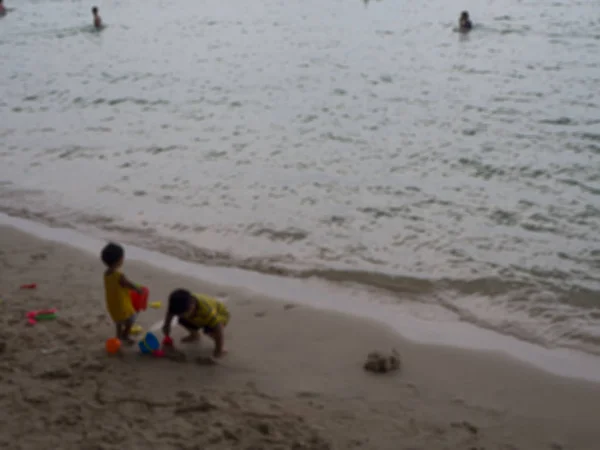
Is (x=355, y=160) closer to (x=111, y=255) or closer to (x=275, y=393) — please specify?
(x=111, y=255)

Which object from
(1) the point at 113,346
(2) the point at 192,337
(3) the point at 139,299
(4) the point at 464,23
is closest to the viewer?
(1) the point at 113,346

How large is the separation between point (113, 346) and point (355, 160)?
Answer: 6.45m

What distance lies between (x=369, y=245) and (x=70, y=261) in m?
3.47

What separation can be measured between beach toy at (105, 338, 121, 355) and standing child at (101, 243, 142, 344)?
146mm

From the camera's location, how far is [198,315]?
5043 mm

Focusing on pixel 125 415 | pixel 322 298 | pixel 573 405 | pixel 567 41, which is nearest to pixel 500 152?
pixel 322 298

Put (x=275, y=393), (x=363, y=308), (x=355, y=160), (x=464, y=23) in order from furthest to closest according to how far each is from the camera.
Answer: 1. (x=464, y=23)
2. (x=355, y=160)
3. (x=363, y=308)
4. (x=275, y=393)

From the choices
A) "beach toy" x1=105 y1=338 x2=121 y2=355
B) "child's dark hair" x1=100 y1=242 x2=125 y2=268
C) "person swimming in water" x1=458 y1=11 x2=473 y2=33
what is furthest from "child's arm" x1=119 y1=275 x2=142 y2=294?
"person swimming in water" x1=458 y1=11 x2=473 y2=33

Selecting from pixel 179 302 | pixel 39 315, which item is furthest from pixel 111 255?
pixel 39 315

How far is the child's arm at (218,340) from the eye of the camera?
509 centimetres

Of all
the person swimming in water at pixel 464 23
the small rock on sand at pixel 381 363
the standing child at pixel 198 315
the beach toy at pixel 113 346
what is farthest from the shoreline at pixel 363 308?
the person swimming in water at pixel 464 23

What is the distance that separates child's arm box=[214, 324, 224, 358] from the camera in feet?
16.7

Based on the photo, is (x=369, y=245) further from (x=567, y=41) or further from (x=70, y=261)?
(x=567, y=41)

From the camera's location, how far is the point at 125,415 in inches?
167
